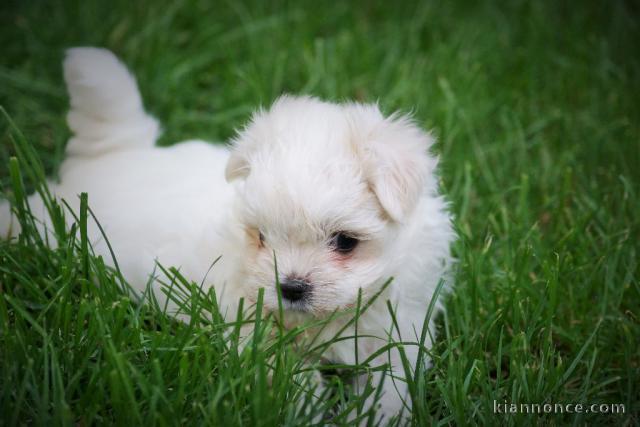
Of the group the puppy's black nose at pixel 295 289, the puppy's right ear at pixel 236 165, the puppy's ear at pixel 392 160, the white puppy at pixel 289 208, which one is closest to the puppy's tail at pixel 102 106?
the white puppy at pixel 289 208

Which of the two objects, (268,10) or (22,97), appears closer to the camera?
(22,97)

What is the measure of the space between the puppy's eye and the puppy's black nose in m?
0.18

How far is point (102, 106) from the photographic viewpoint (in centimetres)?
295

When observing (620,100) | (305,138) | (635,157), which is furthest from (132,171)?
(620,100)

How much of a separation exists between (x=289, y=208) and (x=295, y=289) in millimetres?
287

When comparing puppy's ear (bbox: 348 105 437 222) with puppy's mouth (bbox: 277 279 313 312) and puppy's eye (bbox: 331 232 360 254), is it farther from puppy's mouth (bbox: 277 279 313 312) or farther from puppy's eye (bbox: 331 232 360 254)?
puppy's mouth (bbox: 277 279 313 312)

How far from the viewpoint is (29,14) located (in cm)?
452

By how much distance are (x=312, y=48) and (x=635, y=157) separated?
7.78 ft

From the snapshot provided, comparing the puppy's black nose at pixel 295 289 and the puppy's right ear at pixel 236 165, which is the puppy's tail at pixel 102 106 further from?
the puppy's black nose at pixel 295 289

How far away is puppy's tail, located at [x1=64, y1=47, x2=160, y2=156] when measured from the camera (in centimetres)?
288

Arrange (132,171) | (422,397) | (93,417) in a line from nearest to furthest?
1. (93,417)
2. (422,397)
3. (132,171)

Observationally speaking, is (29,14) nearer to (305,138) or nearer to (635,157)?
(305,138)

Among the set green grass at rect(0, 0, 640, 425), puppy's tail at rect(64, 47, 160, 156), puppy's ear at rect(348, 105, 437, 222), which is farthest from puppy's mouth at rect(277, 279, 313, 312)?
puppy's tail at rect(64, 47, 160, 156)

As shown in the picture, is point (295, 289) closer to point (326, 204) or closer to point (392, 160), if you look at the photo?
point (326, 204)
